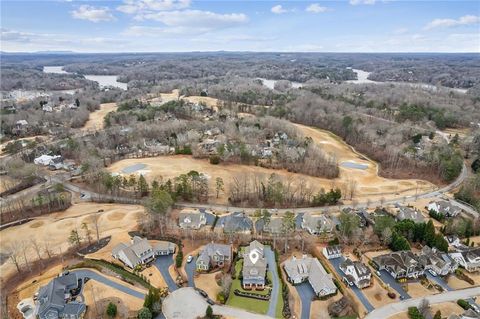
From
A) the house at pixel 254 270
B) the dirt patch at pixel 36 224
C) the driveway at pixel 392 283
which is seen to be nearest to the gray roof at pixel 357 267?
the driveway at pixel 392 283

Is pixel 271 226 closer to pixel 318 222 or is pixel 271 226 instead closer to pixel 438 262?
pixel 318 222

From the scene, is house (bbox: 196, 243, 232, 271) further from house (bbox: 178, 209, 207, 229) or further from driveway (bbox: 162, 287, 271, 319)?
house (bbox: 178, 209, 207, 229)

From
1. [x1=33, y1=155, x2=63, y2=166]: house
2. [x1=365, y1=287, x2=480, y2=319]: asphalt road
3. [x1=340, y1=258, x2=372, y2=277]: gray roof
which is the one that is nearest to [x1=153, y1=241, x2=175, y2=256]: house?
[x1=340, y1=258, x2=372, y2=277]: gray roof

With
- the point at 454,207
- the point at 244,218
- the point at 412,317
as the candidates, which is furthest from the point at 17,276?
the point at 454,207

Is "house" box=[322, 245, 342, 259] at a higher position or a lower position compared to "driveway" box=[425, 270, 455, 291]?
higher

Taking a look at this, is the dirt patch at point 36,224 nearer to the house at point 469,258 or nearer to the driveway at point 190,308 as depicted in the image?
the driveway at point 190,308

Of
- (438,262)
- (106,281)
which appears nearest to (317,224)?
(438,262)

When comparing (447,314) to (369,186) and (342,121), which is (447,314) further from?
(342,121)

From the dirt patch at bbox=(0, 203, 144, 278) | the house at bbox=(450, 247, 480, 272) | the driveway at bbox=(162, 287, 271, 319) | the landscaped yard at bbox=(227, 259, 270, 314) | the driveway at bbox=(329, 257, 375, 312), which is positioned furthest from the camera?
the dirt patch at bbox=(0, 203, 144, 278)
